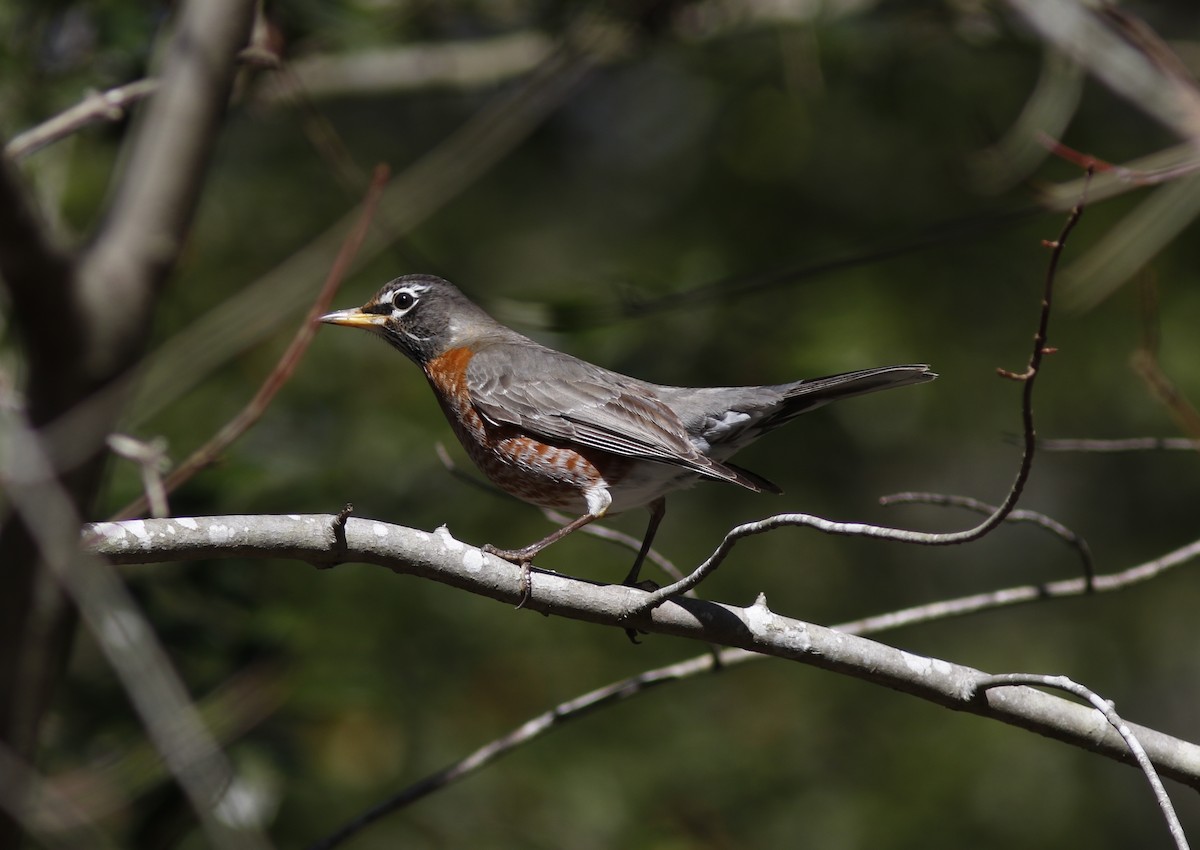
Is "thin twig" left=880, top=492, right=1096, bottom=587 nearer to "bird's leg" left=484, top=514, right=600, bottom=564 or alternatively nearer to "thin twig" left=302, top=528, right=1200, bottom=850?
"thin twig" left=302, top=528, right=1200, bottom=850

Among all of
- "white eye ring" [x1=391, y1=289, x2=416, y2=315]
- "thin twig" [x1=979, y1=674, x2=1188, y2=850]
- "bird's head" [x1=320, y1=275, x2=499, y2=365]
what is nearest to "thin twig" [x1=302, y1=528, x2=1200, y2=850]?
"thin twig" [x1=979, y1=674, x2=1188, y2=850]

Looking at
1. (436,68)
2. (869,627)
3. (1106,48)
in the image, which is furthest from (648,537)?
(436,68)

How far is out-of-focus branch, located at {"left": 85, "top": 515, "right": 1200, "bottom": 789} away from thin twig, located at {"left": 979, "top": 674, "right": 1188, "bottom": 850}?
17 cm

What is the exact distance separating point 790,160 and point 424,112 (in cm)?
295

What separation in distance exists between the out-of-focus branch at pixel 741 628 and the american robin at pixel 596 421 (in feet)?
2.68

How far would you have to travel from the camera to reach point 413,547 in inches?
102

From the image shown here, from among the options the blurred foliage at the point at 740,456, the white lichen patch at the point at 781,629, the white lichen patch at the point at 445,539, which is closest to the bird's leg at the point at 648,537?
the blurred foliage at the point at 740,456

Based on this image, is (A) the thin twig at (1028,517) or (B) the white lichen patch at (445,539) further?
(A) the thin twig at (1028,517)

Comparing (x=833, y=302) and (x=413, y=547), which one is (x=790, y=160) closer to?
(x=833, y=302)

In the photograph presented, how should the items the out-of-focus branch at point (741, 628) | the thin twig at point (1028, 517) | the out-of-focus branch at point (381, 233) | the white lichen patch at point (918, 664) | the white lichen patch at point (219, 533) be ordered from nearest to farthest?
the white lichen patch at point (219, 533), the out-of-focus branch at point (741, 628), the white lichen patch at point (918, 664), the thin twig at point (1028, 517), the out-of-focus branch at point (381, 233)

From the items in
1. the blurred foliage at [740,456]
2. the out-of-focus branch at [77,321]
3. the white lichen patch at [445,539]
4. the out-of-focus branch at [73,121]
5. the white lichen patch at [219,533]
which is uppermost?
the out-of-focus branch at [73,121]

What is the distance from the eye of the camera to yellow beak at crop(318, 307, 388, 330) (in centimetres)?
438

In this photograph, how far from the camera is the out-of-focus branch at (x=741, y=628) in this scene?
2.57 m

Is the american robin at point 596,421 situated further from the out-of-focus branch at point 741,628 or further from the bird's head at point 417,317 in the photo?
the out-of-focus branch at point 741,628
